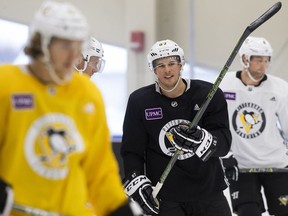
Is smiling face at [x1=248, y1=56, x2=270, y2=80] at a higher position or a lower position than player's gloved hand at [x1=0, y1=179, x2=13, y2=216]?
higher

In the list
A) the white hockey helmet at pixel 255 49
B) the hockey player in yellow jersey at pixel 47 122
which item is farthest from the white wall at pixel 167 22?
the hockey player in yellow jersey at pixel 47 122

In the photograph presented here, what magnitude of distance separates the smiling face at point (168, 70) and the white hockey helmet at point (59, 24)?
102 centimetres

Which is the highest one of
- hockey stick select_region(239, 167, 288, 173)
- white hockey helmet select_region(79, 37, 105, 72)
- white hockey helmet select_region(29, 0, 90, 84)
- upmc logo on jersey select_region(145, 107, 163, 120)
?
white hockey helmet select_region(29, 0, 90, 84)

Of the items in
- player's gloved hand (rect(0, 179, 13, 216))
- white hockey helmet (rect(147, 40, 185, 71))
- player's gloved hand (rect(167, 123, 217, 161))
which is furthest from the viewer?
white hockey helmet (rect(147, 40, 185, 71))

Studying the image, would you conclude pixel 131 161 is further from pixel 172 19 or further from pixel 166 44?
pixel 172 19

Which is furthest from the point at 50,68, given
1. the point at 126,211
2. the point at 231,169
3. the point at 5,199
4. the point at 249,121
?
the point at 249,121

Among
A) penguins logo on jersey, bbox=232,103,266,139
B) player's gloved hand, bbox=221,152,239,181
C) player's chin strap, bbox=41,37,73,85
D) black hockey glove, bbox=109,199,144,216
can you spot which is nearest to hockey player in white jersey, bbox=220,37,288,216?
penguins logo on jersey, bbox=232,103,266,139

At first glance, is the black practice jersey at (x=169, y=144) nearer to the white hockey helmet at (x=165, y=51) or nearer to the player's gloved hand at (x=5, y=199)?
the white hockey helmet at (x=165, y=51)

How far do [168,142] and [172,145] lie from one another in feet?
0.08

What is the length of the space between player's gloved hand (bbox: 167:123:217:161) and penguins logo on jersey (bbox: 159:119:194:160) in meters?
0.04

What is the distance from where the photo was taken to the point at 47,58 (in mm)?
2080

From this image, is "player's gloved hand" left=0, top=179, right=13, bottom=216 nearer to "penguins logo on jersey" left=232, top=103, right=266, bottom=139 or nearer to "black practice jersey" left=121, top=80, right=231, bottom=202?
"black practice jersey" left=121, top=80, right=231, bottom=202

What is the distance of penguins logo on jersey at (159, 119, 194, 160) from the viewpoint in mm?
3188

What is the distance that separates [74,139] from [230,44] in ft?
15.5
